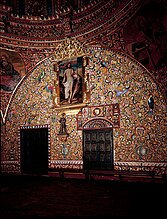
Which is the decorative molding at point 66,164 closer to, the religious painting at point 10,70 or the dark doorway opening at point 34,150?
the dark doorway opening at point 34,150

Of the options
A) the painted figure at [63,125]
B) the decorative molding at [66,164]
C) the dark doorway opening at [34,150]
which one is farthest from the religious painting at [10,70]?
the decorative molding at [66,164]

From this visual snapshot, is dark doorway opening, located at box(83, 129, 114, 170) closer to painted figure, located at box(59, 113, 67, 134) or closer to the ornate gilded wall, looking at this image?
the ornate gilded wall

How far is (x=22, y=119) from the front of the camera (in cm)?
1127

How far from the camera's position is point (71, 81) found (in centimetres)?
1010

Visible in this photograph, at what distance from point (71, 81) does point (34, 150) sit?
3.26 metres

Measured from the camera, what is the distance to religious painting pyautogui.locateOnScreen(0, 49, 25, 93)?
1093 cm

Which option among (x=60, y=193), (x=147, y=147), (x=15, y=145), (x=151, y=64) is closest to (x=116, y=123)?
(x=147, y=147)

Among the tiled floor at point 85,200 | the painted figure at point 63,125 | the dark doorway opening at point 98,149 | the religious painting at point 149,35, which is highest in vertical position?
the religious painting at point 149,35

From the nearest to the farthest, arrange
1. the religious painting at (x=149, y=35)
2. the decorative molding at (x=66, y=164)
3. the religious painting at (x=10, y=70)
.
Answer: the religious painting at (x=149, y=35)
the decorative molding at (x=66, y=164)
the religious painting at (x=10, y=70)

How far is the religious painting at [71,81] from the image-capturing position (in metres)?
9.88

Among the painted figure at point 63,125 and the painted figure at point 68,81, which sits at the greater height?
the painted figure at point 68,81

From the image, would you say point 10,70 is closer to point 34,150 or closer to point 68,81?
point 68,81

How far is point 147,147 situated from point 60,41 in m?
5.30

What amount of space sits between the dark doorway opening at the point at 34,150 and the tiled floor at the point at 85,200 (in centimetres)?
255
